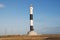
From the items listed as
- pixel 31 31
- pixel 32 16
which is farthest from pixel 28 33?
pixel 32 16

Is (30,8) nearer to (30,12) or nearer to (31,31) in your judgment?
(30,12)

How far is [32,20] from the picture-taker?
3853 centimetres

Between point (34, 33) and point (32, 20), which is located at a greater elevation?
point (32, 20)

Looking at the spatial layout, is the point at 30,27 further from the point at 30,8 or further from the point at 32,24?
the point at 30,8

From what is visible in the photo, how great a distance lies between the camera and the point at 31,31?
3872cm

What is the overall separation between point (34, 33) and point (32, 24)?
195 cm

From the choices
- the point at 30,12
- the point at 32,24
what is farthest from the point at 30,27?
the point at 30,12

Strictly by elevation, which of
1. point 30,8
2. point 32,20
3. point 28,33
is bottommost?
point 28,33

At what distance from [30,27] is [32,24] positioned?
77 cm

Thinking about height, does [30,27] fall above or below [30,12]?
below

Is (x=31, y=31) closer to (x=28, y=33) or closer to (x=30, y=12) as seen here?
(x=28, y=33)

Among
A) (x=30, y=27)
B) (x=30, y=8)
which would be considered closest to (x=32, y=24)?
(x=30, y=27)

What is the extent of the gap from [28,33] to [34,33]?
1540 mm

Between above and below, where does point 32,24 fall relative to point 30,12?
below
